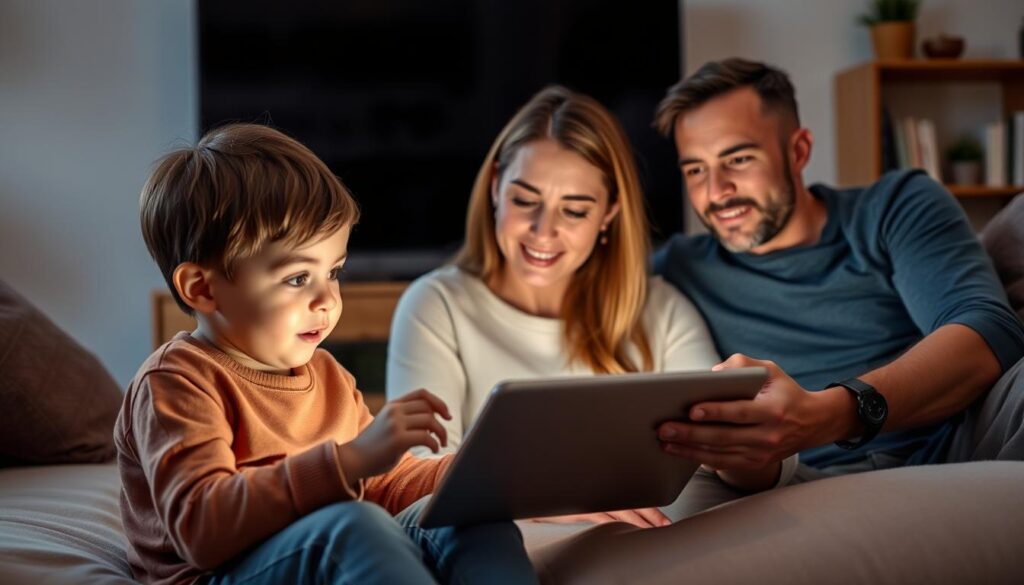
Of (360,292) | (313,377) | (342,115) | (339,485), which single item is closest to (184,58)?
(342,115)

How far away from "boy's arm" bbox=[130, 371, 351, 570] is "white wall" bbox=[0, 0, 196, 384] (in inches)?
120

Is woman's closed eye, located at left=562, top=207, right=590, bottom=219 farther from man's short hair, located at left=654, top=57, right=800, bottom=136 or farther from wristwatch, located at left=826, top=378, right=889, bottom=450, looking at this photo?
wristwatch, located at left=826, top=378, right=889, bottom=450

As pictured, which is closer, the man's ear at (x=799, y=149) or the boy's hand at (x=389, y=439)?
the boy's hand at (x=389, y=439)

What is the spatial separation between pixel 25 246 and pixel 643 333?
2710 mm

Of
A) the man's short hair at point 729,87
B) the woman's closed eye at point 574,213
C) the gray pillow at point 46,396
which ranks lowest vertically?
the gray pillow at point 46,396

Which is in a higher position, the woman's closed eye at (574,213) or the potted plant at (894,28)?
the potted plant at (894,28)

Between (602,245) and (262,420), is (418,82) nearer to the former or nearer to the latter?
(602,245)

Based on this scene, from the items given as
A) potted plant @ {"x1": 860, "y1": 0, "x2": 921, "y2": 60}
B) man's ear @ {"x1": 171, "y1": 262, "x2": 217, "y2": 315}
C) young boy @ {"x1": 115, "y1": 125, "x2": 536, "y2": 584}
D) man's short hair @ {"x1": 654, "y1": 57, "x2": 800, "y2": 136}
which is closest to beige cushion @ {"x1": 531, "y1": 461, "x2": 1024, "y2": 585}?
young boy @ {"x1": 115, "y1": 125, "x2": 536, "y2": 584}

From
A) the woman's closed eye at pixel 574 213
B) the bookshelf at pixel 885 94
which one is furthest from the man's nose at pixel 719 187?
the bookshelf at pixel 885 94

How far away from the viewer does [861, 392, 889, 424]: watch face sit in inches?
61.3

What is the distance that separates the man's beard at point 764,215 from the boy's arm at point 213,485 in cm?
118

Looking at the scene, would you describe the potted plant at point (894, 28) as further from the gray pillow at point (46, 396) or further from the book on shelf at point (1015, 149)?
the gray pillow at point (46, 396)

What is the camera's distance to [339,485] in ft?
3.60

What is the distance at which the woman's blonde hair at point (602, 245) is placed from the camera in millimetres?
2104
